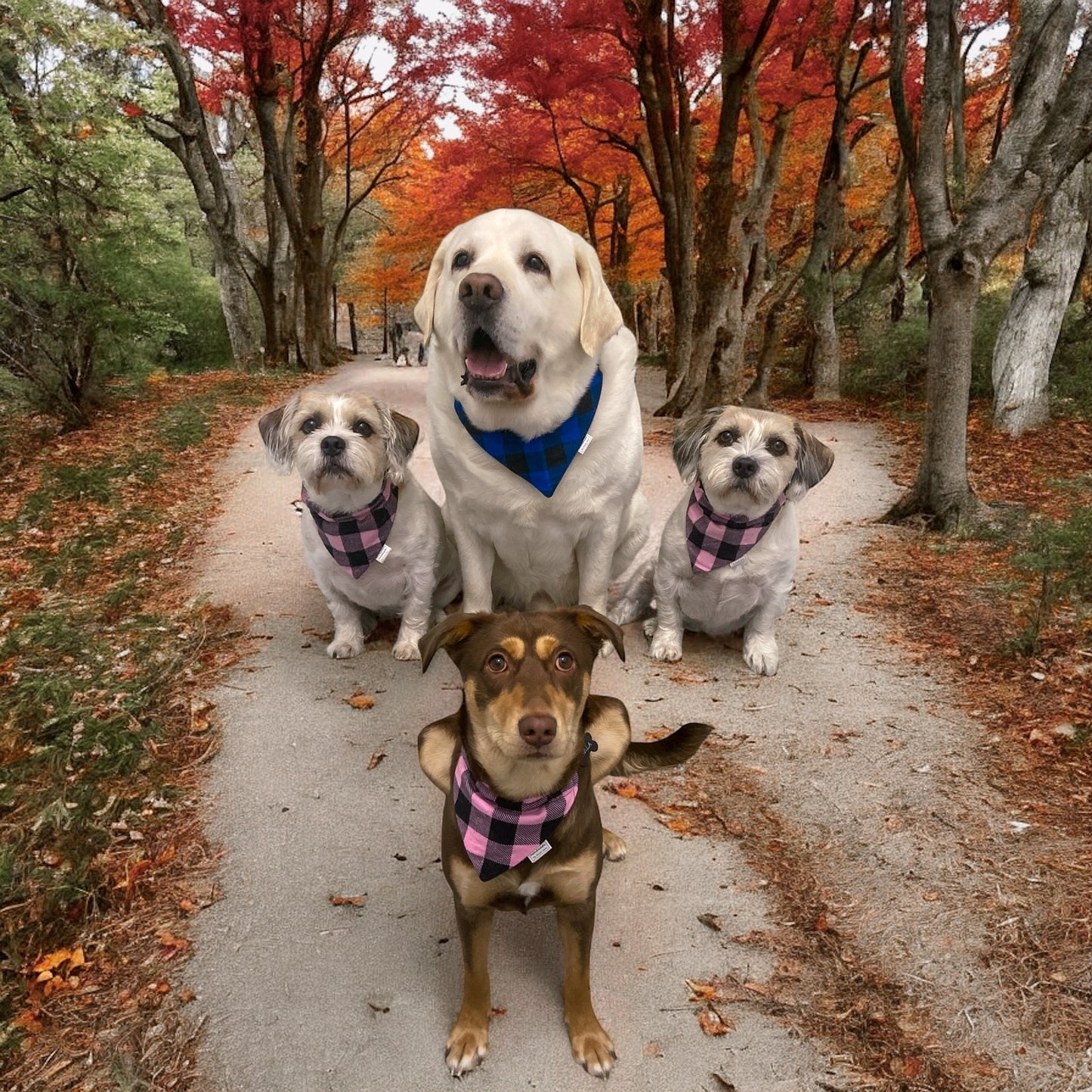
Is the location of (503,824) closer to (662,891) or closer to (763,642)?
(662,891)

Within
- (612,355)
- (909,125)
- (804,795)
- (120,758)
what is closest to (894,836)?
(804,795)

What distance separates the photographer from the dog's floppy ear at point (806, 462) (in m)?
4.09

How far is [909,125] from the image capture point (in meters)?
6.15

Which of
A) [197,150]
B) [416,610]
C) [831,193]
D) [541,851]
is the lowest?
[416,610]

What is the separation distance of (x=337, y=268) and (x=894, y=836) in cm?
3745

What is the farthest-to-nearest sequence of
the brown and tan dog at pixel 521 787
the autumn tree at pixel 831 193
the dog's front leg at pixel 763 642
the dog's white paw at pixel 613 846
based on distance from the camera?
the autumn tree at pixel 831 193
the dog's front leg at pixel 763 642
the dog's white paw at pixel 613 846
the brown and tan dog at pixel 521 787

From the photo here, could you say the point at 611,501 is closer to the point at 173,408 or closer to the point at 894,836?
the point at 894,836

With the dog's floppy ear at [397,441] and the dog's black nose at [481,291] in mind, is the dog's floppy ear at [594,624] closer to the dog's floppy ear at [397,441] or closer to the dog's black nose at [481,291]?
the dog's black nose at [481,291]

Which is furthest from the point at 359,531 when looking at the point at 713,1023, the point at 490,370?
the point at 713,1023

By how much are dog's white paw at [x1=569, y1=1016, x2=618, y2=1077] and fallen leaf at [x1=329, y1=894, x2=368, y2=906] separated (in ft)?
3.17

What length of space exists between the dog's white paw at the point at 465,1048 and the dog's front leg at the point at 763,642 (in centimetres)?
276

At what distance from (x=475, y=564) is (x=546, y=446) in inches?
33.9

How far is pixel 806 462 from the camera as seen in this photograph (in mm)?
4105

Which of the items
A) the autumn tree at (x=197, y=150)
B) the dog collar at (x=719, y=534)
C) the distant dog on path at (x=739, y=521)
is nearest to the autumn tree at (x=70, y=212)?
the autumn tree at (x=197, y=150)
